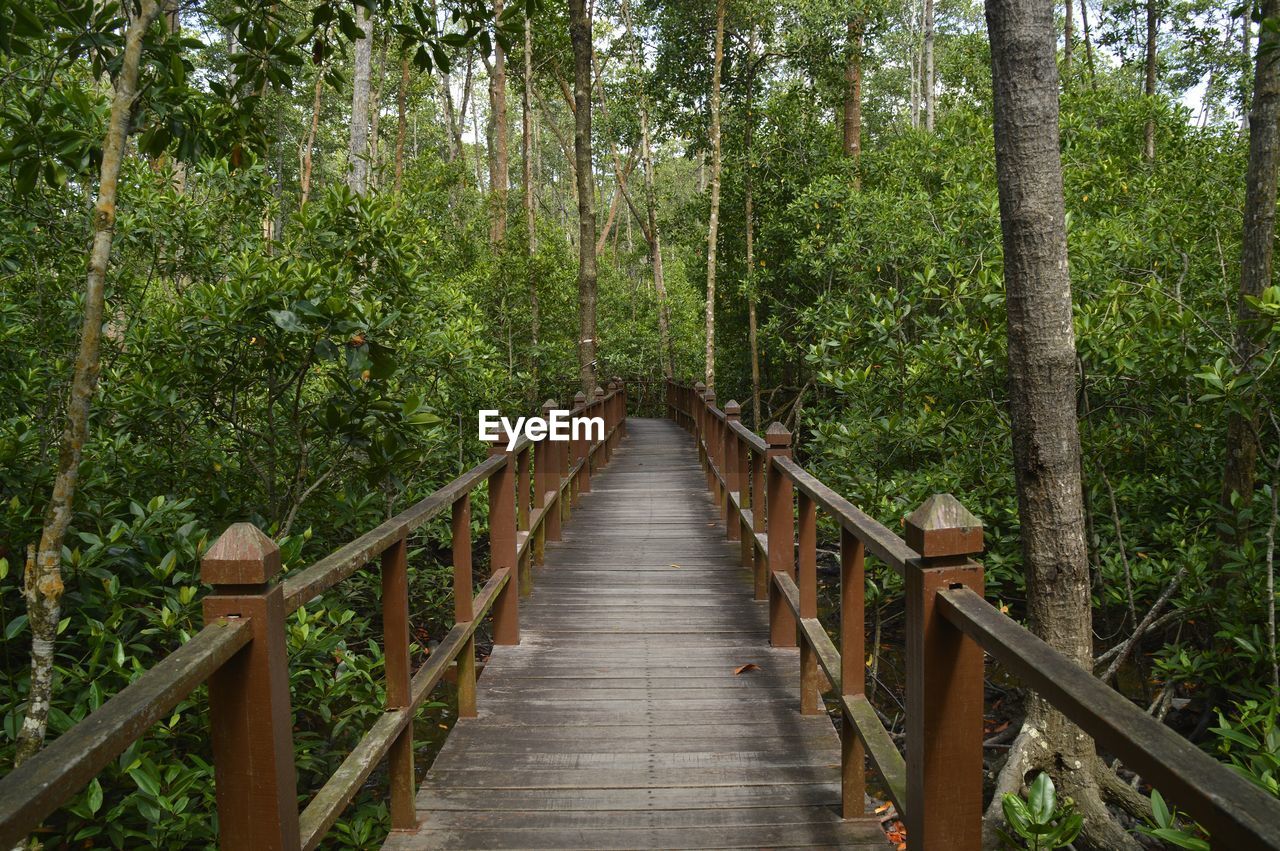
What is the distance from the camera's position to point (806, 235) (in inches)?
619

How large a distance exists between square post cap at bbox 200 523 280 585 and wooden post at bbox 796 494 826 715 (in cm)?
260

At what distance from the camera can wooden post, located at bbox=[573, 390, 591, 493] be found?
31.7 feet

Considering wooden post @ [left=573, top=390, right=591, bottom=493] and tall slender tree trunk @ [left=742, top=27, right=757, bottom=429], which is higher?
tall slender tree trunk @ [left=742, top=27, right=757, bottom=429]

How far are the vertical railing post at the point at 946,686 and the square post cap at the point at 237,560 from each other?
1428mm

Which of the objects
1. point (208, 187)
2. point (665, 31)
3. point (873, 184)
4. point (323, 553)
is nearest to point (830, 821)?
point (323, 553)

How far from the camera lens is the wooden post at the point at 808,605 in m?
3.90

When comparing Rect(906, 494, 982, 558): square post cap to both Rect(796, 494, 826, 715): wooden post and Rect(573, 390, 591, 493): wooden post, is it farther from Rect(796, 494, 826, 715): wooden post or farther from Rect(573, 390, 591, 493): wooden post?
Rect(573, 390, 591, 493): wooden post

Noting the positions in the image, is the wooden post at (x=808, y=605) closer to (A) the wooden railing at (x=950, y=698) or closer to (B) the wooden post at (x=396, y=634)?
(A) the wooden railing at (x=950, y=698)

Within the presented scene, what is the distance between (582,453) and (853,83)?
34.6ft

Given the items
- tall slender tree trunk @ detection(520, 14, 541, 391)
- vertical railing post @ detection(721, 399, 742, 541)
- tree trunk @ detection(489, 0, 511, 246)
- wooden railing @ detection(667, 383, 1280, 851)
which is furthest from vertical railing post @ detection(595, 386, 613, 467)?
wooden railing @ detection(667, 383, 1280, 851)

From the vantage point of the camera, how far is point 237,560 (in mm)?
1809

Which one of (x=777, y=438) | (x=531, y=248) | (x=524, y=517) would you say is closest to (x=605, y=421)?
(x=531, y=248)

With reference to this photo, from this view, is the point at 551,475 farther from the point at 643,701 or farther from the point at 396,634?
the point at 396,634

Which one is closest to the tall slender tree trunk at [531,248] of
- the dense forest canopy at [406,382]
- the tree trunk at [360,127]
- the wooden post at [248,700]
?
the tree trunk at [360,127]
